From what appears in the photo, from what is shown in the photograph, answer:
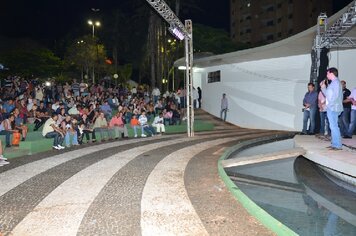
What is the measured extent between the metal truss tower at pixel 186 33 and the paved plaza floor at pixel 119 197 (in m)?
4.98

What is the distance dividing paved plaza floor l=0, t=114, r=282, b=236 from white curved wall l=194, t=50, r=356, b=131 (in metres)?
9.74

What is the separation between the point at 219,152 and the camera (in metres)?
10.8

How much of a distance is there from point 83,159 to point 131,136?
20.5ft

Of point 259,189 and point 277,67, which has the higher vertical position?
point 277,67

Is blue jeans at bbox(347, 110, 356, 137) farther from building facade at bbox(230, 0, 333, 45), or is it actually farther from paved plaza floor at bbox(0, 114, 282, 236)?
building facade at bbox(230, 0, 333, 45)

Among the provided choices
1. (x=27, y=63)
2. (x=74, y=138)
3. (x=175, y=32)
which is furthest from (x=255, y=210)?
(x=27, y=63)

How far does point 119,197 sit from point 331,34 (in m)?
9.29

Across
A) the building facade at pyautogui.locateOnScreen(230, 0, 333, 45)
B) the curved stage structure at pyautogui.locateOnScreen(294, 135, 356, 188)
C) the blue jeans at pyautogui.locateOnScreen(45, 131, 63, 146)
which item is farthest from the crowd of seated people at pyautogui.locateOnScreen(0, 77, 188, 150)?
the building facade at pyautogui.locateOnScreen(230, 0, 333, 45)

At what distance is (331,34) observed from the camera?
11.7 m

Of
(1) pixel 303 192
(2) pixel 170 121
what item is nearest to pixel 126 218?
(1) pixel 303 192

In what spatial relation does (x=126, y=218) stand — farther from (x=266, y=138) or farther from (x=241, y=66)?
(x=241, y=66)

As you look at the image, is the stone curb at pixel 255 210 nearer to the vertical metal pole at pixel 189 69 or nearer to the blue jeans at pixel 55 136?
the vertical metal pole at pixel 189 69

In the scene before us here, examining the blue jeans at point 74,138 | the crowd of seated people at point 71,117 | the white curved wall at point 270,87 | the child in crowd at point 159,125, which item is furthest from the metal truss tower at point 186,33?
the white curved wall at point 270,87

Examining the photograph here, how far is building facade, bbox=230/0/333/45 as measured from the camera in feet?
248
